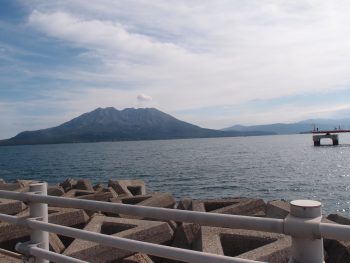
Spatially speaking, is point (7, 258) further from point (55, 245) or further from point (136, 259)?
point (55, 245)

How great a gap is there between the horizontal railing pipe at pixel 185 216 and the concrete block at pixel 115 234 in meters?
2.58

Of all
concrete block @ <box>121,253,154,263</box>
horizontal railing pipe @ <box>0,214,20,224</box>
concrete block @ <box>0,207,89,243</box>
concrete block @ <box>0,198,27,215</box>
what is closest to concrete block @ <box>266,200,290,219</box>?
concrete block @ <box>121,253,154,263</box>

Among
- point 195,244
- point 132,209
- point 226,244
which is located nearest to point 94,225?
point 195,244

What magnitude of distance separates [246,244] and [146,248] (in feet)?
12.8

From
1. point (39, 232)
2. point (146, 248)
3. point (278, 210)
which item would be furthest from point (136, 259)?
point (278, 210)

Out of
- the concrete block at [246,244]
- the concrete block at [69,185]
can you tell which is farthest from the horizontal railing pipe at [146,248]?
the concrete block at [69,185]

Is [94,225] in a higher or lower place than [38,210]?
lower

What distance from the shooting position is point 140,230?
629 cm

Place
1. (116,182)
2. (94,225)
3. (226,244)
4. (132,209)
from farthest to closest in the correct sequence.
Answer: (116,182) < (94,225) < (226,244) < (132,209)

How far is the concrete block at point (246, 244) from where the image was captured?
5.11 m

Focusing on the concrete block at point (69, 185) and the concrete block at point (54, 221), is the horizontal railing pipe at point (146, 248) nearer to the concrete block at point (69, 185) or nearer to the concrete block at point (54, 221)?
the concrete block at point (54, 221)

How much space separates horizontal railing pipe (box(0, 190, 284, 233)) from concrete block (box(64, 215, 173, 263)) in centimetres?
258

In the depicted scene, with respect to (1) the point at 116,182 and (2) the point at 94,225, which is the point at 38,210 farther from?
(1) the point at 116,182

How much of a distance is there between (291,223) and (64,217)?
640cm
